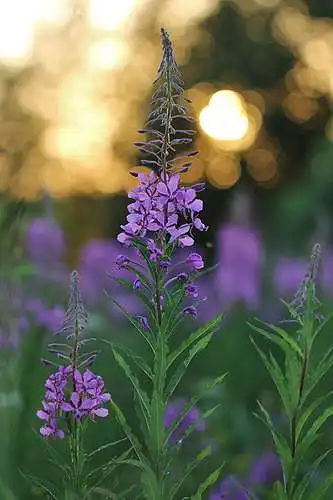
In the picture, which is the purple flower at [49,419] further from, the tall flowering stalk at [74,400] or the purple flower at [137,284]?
the purple flower at [137,284]

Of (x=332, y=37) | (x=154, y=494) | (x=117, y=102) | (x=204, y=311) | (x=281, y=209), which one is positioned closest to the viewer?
(x=154, y=494)

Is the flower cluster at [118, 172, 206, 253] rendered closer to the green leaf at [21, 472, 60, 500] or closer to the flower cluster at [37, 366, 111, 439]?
the flower cluster at [37, 366, 111, 439]

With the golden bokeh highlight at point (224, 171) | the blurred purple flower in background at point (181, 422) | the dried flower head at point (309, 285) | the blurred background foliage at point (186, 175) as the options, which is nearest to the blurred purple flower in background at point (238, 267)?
the blurred background foliage at point (186, 175)

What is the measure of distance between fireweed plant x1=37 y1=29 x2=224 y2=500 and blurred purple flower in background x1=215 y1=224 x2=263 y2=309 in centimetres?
471

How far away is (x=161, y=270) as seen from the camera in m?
1.49

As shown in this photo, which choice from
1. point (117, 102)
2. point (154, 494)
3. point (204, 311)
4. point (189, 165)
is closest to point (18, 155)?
point (189, 165)

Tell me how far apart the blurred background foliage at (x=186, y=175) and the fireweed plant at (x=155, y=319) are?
0.41 ft

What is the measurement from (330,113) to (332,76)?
2.60 meters

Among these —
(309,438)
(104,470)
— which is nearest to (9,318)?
(104,470)

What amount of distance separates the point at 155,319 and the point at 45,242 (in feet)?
14.6

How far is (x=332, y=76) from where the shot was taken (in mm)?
22484

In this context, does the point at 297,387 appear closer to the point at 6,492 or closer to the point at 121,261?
the point at 121,261

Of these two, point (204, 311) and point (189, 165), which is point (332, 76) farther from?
point (189, 165)

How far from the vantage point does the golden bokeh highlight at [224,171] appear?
76.6 feet
